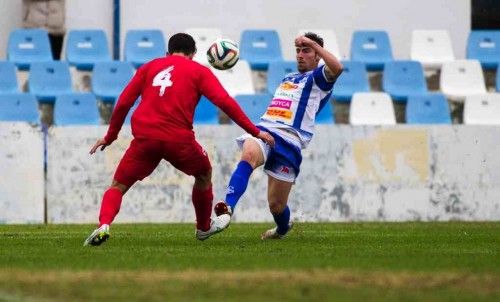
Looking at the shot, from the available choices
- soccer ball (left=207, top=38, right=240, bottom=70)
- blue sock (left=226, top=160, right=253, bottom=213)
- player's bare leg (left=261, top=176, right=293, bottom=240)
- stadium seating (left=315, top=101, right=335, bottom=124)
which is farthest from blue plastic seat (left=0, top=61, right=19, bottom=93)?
blue sock (left=226, top=160, right=253, bottom=213)

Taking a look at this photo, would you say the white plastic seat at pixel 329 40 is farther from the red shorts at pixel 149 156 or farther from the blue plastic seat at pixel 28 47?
the red shorts at pixel 149 156

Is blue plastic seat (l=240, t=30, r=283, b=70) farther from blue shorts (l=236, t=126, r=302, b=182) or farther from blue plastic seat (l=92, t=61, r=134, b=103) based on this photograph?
blue shorts (l=236, t=126, r=302, b=182)

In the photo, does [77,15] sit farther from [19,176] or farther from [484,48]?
[484,48]

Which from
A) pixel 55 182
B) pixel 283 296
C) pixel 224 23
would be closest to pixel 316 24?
pixel 224 23

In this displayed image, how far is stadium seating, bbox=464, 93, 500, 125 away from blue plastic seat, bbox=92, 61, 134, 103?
541 centimetres

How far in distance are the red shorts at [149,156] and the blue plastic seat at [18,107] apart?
9259 millimetres

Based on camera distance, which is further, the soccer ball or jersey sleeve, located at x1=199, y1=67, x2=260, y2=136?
the soccer ball

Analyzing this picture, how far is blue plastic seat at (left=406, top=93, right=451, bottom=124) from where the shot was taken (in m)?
21.7

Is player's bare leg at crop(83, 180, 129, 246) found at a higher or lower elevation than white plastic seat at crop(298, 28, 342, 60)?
higher

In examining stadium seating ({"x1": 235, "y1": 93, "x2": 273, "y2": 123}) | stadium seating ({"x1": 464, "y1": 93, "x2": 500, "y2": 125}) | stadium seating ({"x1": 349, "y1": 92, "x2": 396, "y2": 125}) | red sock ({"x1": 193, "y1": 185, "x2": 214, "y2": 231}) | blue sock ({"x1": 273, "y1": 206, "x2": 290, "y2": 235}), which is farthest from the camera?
stadium seating ({"x1": 464, "y1": 93, "x2": 500, "y2": 125})

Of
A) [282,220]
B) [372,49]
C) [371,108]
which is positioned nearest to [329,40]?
[372,49]

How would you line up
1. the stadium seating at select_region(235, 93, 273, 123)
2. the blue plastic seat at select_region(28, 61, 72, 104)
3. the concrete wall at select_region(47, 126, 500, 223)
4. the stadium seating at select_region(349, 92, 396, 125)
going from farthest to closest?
the blue plastic seat at select_region(28, 61, 72, 104), the stadium seating at select_region(349, 92, 396, 125), the stadium seating at select_region(235, 93, 273, 123), the concrete wall at select_region(47, 126, 500, 223)

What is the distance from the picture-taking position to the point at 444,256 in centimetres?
1069

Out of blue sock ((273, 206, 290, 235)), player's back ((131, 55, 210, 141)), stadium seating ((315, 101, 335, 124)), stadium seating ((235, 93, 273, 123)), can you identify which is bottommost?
stadium seating ((315, 101, 335, 124))
